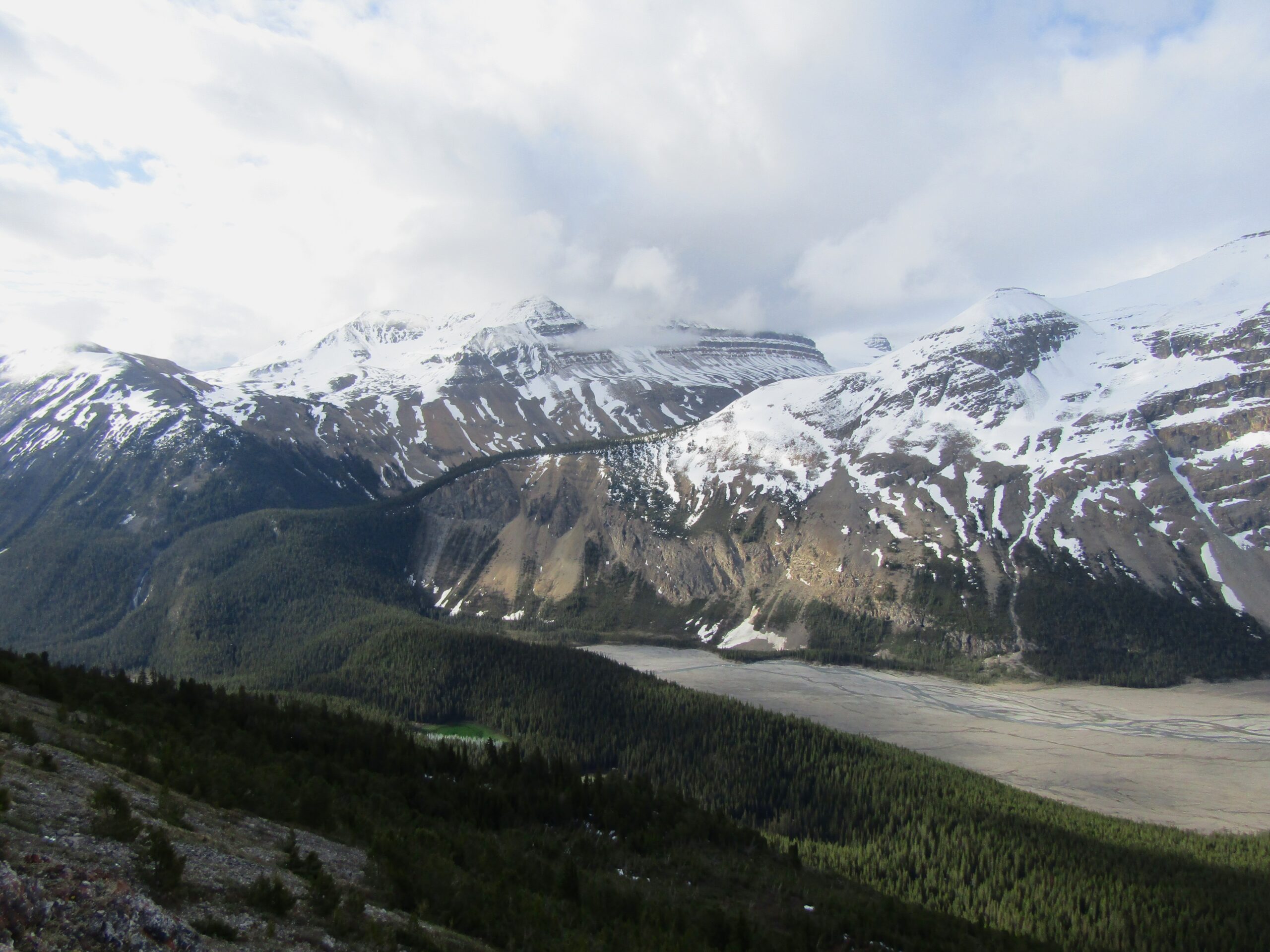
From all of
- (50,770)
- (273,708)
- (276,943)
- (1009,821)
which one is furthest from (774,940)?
(1009,821)

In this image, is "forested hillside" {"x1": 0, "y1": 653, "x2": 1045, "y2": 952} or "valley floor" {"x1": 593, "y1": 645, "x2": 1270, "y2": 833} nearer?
"forested hillside" {"x1": 0, "y1": 653, "x2": 1045, "y2": 952}

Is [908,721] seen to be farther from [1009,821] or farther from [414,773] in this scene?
[414,773]

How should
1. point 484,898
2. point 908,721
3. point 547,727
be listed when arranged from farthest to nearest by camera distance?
point 908,721
point 547,727
point 484,898

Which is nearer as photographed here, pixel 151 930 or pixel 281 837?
pixel 151 930

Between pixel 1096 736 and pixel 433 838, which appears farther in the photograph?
pixel 1096 736

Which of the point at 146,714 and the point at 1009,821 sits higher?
the point at 146,714

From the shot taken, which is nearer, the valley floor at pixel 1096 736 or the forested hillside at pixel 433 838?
the forested hillside at pixel 433 838

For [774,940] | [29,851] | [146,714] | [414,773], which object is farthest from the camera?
[414,773]

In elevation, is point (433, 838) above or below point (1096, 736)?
above
